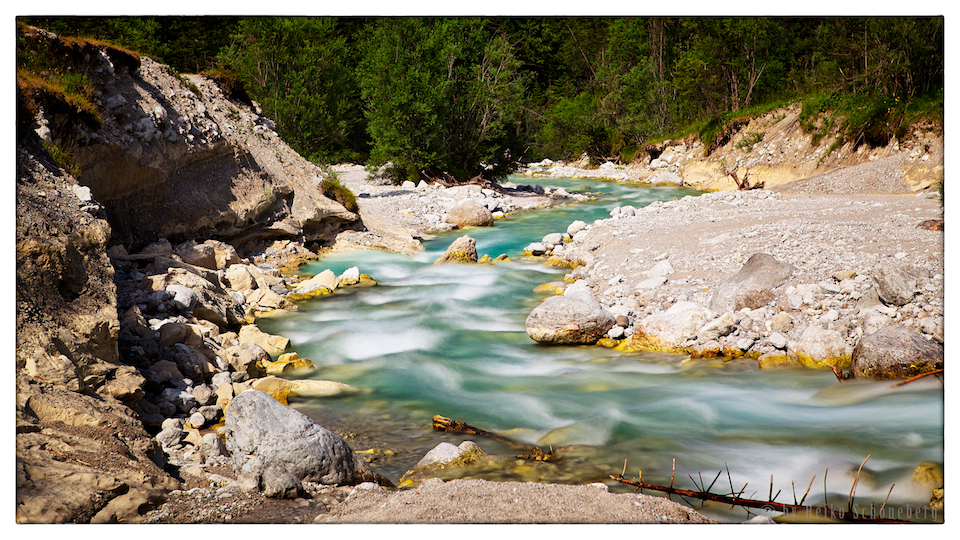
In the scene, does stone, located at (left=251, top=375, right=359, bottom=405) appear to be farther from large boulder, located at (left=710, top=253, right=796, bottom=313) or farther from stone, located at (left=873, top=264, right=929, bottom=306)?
stone, located at (left=873, top=264, right=929, bottom=306)

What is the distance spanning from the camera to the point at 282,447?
424cm

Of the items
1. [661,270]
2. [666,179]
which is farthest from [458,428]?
[666,179]

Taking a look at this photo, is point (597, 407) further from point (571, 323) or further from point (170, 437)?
point (170, 437)

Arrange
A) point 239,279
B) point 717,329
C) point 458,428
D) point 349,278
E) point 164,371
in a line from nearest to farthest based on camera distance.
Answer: point 458,428, point 164,371, point 717,329, point 239,279, point 349,278

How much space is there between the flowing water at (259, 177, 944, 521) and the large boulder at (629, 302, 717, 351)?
0.77 ft

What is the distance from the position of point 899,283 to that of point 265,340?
7.49m

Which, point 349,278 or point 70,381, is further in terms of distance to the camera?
point 349,278

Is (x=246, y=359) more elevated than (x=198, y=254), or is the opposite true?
(x=198, y=254)

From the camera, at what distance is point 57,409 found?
165 inches

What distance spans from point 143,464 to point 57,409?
28.1 inches

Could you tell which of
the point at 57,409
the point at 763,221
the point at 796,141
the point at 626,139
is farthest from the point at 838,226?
the point at 626,139

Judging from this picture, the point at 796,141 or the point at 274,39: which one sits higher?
the point at 274,39
